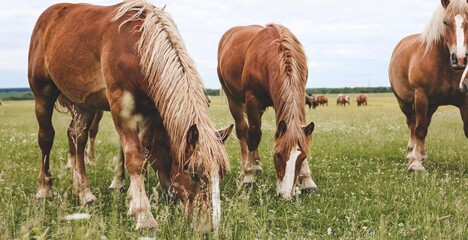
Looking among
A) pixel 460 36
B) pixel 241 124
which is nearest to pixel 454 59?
pixel 460 36

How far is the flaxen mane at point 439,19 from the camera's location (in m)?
7.92

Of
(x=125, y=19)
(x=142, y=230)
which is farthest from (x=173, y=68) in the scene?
(x=142, y=230)

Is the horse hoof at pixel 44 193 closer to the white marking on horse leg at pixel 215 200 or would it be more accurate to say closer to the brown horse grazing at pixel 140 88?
the brown horse grazing at pixel 140 88

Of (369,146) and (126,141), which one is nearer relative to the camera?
(126,141)

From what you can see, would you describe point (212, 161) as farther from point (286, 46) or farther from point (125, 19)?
point (286, 46)

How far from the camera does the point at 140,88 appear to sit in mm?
5125

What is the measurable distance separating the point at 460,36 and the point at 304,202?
402 cm

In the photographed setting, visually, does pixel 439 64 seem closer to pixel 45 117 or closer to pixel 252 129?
→ pixel 252 129

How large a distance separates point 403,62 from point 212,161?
7246 mm

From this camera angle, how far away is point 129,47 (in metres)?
5.18

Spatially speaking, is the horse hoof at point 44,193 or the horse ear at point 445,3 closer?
the horse hoof at point 44,193

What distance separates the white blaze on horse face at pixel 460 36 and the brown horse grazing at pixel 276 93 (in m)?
2.66

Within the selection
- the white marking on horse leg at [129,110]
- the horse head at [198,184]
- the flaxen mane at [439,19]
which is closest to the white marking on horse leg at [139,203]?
the horse head at [198,184]

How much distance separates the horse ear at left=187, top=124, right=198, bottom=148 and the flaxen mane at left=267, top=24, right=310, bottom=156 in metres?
1.85
